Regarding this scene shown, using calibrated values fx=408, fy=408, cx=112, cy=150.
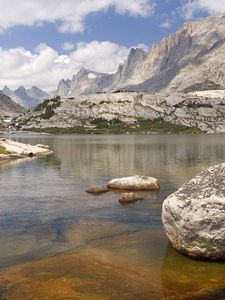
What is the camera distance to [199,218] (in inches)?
927

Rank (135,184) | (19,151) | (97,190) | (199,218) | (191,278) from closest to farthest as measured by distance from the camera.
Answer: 1. (191,278)
2. (199,218)
3. (97,190)
4. (135,184)
5. (19,151)

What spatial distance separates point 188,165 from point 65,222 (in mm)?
45036

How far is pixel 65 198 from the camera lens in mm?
43594

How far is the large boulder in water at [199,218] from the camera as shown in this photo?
23.3 metres

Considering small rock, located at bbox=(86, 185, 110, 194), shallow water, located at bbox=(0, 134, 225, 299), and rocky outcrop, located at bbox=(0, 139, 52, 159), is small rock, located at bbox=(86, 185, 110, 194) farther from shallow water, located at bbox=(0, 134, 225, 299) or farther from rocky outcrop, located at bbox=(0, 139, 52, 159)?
rocky outcrop, located at bbox=(0, 139, 52, 159)

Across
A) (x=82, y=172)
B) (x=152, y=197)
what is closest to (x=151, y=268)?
(x=152, y=197)

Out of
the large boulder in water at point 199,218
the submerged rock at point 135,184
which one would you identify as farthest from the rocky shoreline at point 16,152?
the large boulder in water at point 199,218

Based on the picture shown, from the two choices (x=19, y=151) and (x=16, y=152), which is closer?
(x=16, y=152)

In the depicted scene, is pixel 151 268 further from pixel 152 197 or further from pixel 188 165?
pixel 188 165

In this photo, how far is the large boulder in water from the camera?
2330cm

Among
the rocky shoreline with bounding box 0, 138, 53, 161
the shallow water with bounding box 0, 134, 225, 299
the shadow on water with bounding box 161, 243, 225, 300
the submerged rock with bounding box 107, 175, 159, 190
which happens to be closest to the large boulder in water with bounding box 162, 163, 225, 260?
the shadow on water with bounding box 161, 243, 225, 300

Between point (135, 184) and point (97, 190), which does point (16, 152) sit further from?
point (135, 184)

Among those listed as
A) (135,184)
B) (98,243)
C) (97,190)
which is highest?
(135,184)

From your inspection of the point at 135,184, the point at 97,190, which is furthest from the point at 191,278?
the point at 135,184
